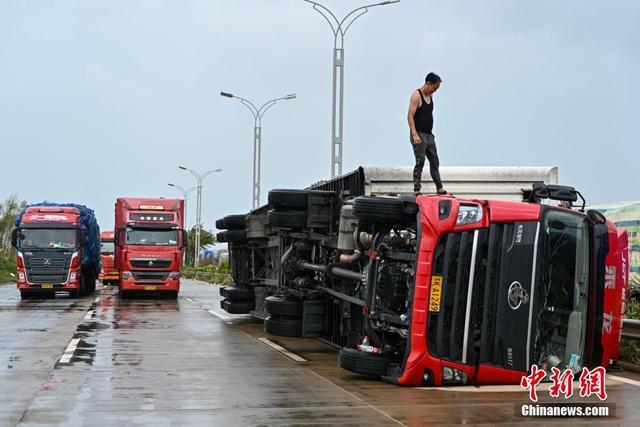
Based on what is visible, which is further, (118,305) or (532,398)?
(118,305)

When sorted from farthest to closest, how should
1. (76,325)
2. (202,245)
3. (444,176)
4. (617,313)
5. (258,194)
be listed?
(202,245) → (258,194) → (76,325) → (444,176) → (617,313)

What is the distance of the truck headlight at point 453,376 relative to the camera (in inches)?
421

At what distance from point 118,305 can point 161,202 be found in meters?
5.63

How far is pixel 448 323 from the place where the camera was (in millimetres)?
10617

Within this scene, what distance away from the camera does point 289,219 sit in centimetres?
1566

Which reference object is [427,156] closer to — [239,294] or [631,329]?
[631,329]

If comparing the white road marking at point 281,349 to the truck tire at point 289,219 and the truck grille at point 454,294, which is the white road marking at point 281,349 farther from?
the truck grille at point 454,294

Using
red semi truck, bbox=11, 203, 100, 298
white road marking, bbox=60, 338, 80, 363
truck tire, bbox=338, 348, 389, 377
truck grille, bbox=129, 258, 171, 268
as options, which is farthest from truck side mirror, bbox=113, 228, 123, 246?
truck tire, bbox=338, 348, 389, 377

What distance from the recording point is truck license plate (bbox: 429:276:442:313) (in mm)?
10602

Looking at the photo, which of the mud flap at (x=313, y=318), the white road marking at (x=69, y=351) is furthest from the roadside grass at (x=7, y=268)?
the mud flap at (x=313, y=318)

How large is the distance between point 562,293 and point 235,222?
13.4 m

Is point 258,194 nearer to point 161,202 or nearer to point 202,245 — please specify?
point 161,202

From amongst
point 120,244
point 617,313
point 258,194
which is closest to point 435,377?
point 617,313

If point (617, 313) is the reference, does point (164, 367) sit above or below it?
below
